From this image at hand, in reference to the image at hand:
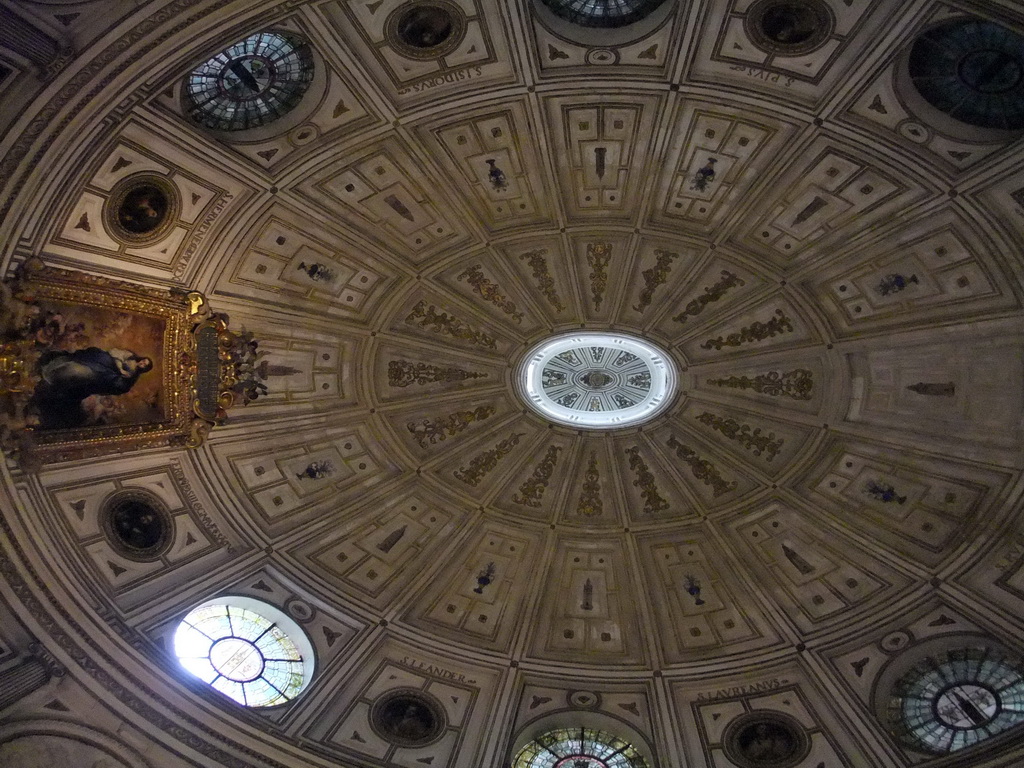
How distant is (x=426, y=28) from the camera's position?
19594 millimetres

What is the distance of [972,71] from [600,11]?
8002 millimetres

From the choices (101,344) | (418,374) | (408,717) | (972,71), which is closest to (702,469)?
(418,374)

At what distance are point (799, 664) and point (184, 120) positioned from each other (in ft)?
69.1

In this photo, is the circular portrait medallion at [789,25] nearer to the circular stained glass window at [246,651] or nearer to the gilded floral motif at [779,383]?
the gilded floral motif at [779,383]

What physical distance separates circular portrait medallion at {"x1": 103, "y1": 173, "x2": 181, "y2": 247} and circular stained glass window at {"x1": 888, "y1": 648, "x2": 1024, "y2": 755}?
22.0 meters

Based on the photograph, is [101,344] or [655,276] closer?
[101,344]

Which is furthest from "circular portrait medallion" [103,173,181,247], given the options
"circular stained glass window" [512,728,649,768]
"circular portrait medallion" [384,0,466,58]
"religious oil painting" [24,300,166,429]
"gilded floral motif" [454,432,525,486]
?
"circular stained glass window" [512,728,649,768]

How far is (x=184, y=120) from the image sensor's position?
19188mm

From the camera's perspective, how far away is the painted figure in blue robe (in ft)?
61.4

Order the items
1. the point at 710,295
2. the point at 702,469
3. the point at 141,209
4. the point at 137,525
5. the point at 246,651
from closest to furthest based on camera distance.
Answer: the point at 141,209 < the point at 137,525 < the point at 246,651 < the point at 710,295 < the point at 702,469

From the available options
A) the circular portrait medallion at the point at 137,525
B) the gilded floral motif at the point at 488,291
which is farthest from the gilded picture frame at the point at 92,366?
the gilded floral motif at the point at 488,291

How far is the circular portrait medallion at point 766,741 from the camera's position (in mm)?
23203

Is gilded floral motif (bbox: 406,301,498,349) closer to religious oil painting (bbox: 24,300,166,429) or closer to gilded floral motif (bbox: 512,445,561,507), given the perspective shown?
gilded floral motif (bbox: 512,445,561,507)

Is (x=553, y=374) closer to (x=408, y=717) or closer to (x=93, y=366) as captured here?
(x=408, y=717)
